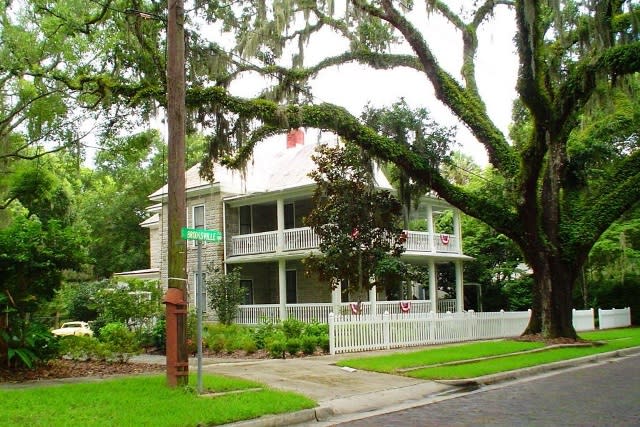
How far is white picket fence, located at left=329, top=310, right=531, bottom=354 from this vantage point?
61.9 ft

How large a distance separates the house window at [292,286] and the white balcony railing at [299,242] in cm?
274

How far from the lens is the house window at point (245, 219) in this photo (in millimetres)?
30188

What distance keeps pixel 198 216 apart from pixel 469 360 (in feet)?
58.6

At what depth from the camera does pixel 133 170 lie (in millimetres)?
48500

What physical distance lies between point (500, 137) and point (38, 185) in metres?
14.3

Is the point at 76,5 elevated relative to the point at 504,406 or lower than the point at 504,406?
elevated

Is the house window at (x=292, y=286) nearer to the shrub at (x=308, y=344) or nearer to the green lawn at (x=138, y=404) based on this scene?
the shrub at (x=308, y=344)

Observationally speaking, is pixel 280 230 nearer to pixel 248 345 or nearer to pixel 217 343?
pixel 217 343

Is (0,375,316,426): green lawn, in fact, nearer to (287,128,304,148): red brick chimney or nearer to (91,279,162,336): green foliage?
(91,279,162,336): green foliage

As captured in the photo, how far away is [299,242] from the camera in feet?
86.8

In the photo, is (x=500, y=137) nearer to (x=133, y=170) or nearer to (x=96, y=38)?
(x=96, y=38)

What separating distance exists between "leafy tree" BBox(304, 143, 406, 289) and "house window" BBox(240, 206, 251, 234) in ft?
30.8

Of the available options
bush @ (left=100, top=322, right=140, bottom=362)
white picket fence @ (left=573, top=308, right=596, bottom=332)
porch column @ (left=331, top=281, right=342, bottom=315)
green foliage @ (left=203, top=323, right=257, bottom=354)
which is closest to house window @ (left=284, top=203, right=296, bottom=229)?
→ porch column @ (left=331, top=281, right=342, bottom=315)

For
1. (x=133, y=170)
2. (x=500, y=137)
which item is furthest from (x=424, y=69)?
(x=133, y=170)
